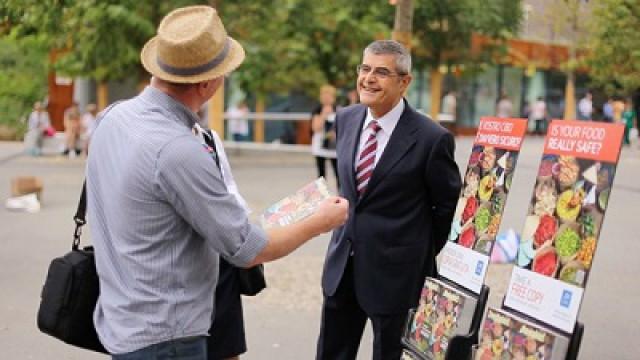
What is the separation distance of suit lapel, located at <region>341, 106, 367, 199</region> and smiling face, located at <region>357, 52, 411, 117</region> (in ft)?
0.72

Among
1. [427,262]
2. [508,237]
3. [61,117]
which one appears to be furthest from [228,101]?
[427,262]

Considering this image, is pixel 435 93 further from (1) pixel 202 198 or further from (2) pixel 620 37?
(1) pixel 202 198

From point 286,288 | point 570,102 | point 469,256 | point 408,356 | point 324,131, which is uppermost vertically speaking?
point 469,256

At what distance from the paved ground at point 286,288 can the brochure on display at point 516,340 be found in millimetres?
2232

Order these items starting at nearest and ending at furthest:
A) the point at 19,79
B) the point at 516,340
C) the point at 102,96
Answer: the point at 516,340
the point at 19,79
the point at 102,96

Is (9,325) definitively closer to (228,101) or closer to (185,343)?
(185,343)

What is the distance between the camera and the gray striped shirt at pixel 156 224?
7.98 feet

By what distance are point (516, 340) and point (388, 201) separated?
0.96 m

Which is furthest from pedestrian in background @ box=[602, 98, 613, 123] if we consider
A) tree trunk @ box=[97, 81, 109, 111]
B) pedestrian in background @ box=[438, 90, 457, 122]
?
tree trunk @ box=[97, 81, 109, 111]

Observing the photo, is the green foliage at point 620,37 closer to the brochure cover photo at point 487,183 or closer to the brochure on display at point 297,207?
the brochure cover photo at point 487,183

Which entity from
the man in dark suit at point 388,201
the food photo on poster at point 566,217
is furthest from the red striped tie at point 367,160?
the food photo on poster at point 566,217

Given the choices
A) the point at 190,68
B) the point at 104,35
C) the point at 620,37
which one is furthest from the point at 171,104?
the point at 104,35

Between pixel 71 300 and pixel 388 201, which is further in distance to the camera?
pixel 388 201

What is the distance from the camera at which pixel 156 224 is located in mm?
2496
